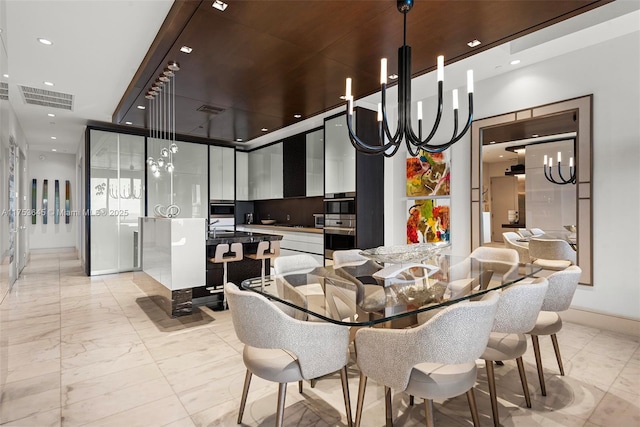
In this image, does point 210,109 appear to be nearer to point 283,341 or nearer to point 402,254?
point 402,254

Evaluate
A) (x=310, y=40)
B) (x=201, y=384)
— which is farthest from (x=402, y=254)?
(x=310, y=40)

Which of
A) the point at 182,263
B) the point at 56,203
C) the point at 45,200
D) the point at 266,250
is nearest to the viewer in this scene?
the point at 182,263

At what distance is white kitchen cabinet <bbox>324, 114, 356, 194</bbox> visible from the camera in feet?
16.6

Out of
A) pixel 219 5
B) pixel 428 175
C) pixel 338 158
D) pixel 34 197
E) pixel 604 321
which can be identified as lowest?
pixel 604 321

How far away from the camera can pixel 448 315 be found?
133 cm

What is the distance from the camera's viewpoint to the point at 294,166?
6688 millimetres

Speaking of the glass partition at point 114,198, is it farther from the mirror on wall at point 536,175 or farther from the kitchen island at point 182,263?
the mirror on wall at point 536,175

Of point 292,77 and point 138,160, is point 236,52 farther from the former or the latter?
point 138,160

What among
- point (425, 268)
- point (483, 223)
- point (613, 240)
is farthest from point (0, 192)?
point (613, 240)

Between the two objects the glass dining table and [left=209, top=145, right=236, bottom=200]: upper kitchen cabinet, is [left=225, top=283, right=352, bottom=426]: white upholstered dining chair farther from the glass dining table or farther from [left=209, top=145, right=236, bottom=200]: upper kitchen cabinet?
[left=209, top=145, right=236, bottom=200]: upper kitchen cabinet

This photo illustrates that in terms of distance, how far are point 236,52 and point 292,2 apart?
903 mm

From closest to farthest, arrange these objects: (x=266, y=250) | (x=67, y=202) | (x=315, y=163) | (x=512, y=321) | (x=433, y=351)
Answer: (x=433, y=351)
(x=512, y=321)
(x=266, y=250)
(x=315, y=163)
(x=67, y=202)

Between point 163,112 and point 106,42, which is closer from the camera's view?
point 106,42

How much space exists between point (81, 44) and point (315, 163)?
375 cm
